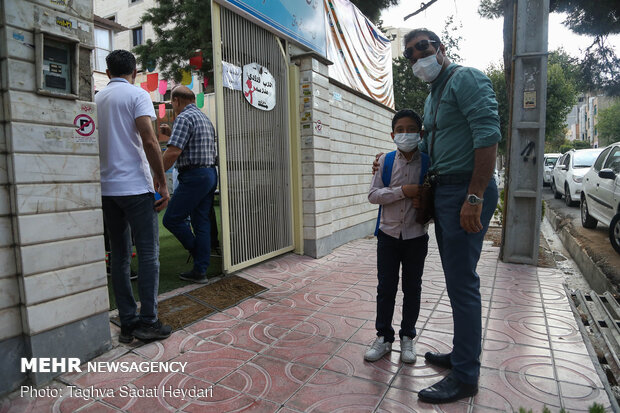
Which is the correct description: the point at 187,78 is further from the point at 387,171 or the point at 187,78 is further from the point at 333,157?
the point at 387,171

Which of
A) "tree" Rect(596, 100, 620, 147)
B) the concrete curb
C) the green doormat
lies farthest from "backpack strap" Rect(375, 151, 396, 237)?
"tree" Rect(596, 100, 620, 147)

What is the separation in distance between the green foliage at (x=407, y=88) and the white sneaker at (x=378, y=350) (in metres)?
19.3

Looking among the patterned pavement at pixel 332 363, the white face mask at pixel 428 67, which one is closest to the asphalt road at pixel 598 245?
the patterned pavement at pixel 332 363

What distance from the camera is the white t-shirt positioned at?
8.91 feet

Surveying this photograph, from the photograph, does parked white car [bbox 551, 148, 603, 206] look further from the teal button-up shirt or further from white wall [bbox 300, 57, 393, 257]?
the teal button-up shirt

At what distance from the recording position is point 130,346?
110 inches

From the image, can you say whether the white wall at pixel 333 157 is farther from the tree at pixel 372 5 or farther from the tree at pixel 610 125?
the tree at pixel 610 125

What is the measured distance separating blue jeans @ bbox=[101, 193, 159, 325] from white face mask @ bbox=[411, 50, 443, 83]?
6.59ft

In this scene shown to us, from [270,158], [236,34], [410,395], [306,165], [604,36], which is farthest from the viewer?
[604,36]

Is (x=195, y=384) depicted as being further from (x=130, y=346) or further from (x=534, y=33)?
(x=534, y=33)

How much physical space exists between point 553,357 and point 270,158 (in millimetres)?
3627

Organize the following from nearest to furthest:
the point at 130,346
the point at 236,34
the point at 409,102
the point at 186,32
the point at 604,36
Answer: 1. the point at 130,346
2. the point at 236,34
3. the point at 604,36
4. the point at 186,32
5. the point at 409,102

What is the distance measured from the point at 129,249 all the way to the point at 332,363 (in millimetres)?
1673

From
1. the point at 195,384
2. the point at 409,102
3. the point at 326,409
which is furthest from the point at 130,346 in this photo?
the point at 409,102
